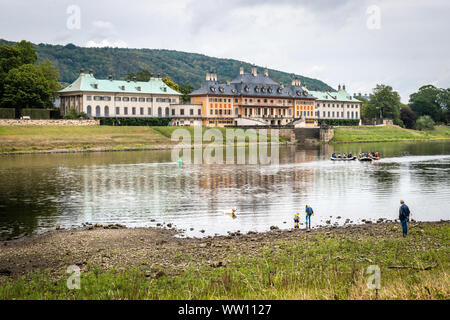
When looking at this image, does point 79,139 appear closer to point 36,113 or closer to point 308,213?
point 36,113

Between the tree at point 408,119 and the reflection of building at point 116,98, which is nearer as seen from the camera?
the reflection of building at point 116,98

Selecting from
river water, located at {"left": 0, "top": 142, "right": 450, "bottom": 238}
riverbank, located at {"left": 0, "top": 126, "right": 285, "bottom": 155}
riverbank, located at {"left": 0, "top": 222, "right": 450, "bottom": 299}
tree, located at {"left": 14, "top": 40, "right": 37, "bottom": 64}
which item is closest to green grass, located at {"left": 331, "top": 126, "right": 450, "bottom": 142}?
riverbank, located at {"left": 0, "top": 126, "right": 285, "bottom": 155}

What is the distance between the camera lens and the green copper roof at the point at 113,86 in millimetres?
108062

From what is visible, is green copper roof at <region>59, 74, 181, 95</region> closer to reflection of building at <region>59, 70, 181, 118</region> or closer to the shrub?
reflection of building at <region>59, 70, 181, 118</region>

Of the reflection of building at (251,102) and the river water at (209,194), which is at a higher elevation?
the reflection of building at (251,102)

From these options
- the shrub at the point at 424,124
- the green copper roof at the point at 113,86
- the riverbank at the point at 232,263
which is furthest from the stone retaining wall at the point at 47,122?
the shrub at the point at 424,124

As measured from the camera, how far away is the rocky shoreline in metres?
18.2

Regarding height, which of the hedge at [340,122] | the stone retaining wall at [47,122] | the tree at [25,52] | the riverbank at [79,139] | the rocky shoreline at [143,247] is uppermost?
the tree at [25,52]

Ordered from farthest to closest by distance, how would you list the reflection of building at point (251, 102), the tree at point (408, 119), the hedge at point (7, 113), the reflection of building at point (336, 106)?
the tree at point (408, 119), the reflection of building at point (336, 106), the reflection of building at point (251, 102), the hedge at point (7, 113)

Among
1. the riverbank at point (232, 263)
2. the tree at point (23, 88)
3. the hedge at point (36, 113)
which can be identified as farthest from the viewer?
the hedge at point (36, 113)

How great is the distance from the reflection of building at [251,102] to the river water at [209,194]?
208 ft

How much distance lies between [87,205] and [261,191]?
536 inches

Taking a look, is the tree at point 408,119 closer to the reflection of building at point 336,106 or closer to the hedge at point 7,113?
the reflection of building at point 336,106
